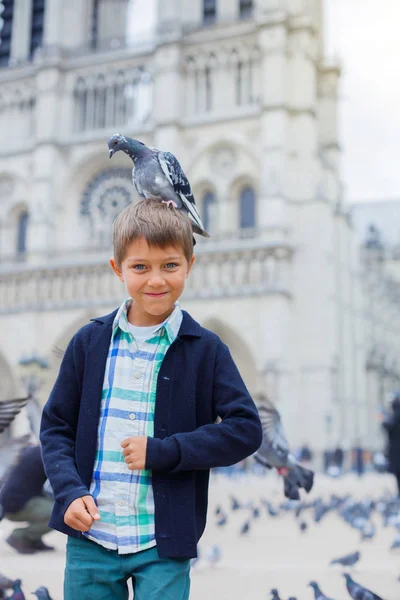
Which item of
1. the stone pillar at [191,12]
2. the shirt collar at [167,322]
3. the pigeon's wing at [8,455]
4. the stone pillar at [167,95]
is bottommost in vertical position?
the pigeon's wing at [8,455]

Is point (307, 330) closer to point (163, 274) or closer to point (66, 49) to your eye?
point (66, 49)

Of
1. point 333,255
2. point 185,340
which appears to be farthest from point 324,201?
point 185,340

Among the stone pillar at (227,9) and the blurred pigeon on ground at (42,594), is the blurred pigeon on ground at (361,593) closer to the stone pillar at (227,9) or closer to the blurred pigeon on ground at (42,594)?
the blurred pigeon on ground at (42,594)

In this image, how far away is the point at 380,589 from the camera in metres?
4.49

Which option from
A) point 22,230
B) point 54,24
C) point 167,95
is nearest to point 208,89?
point 167,95

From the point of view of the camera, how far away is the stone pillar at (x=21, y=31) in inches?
1242

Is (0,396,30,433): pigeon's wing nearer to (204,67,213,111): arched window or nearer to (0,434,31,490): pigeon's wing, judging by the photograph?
(0,434,31,490): pigeon's wing

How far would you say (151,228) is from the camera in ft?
6.66

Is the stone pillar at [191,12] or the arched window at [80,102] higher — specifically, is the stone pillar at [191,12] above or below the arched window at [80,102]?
above

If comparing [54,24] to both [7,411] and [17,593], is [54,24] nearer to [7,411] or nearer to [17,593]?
[7,411]

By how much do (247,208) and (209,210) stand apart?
137 centimetres

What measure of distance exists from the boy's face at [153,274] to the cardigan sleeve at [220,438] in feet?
0.76

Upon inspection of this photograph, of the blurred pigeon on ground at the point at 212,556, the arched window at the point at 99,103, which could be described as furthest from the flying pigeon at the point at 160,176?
the arched window at the point at 99,103

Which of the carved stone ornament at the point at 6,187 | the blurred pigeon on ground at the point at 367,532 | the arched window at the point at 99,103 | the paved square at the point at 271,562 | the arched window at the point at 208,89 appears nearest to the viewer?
the paved square at the point at 271,562
